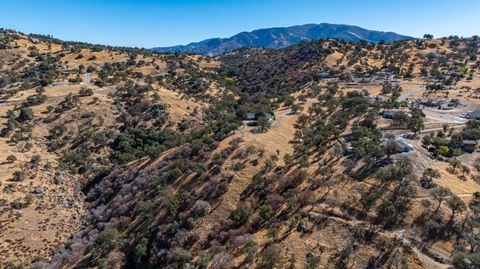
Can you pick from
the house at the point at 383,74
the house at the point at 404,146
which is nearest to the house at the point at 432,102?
the house at the point at 404,146

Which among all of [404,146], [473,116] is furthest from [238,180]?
[473,116]

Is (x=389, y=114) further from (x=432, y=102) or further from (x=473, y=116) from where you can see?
(x=432, y=102)

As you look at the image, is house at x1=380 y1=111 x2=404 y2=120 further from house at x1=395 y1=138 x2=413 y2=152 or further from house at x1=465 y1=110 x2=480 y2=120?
house at x1=395 y1=138 x2=413 y2=152

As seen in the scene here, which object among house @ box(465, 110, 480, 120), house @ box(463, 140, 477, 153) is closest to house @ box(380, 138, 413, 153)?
house @ box(463, 140, 477, 153)

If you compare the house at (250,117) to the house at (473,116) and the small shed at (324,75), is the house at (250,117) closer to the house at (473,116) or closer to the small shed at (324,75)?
the house at (473,116)

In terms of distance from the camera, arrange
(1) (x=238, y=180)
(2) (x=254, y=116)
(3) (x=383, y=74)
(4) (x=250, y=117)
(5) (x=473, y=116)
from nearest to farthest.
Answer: (1) (x=238, y=180) → (5) (x=473, y=116) → (4) (x=250, y=117) → (2) (x=254, y=116) → (3) (x=383, y=74)

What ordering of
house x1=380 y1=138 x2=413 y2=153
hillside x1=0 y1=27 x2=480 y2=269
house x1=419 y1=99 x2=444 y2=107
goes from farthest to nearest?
house x1=419 y1=99 x2=444 y2=107 → house x1=380 y1=138 x2=413 y2=153 → hillside x1=0 y1=27 x2=480 y2=269

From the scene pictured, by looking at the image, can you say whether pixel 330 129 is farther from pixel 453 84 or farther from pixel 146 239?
pixel 453 84

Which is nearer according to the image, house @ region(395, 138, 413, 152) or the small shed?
house @ region(395, 138, 413, 152)
